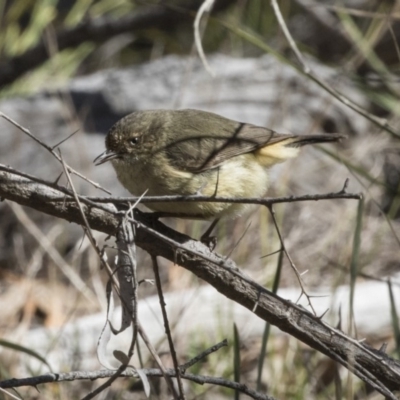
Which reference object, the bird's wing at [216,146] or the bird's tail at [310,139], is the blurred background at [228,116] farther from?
the bird's wing at [216,146]

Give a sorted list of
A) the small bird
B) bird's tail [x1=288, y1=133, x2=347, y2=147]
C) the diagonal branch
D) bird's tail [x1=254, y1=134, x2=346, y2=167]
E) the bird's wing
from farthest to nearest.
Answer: bird's tail [x1=254, y1=134, x2=346, y2=167]
bird's tail [x1=288, y1=133, x2=347, y2=147]
the bird's wing
the small bird
the diagonal branch

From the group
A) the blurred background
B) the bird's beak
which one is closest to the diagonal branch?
the blurred background

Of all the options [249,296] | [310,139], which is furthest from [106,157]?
[249,296]

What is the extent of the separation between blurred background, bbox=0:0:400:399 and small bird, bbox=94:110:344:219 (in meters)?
0.40

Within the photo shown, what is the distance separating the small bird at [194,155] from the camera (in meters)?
3.51

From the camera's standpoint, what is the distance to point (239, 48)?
316 inches

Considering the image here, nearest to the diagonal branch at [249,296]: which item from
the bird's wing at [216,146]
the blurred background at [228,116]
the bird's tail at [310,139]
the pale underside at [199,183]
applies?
the blurred background at [228,116]

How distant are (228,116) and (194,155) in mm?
3058

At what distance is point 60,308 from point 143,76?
2.70 meters

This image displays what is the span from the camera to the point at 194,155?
3.66 metres

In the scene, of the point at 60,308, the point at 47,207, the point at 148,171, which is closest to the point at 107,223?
the point at 47,207

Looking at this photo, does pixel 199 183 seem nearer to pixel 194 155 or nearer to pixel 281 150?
pixel 194 155

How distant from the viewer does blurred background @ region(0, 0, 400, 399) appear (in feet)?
13.9

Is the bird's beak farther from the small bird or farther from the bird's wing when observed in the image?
the bird's wing
